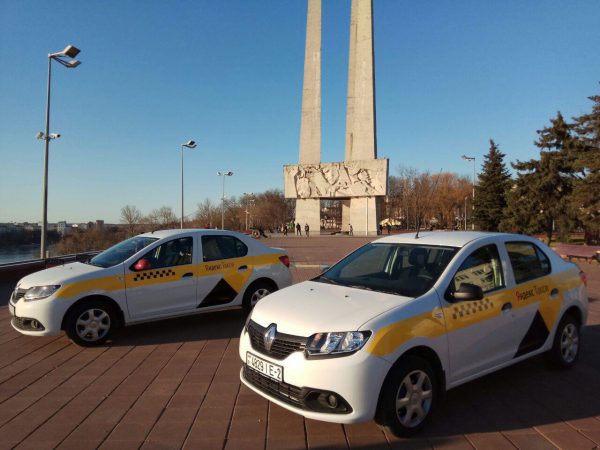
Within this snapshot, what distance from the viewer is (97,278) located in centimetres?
589

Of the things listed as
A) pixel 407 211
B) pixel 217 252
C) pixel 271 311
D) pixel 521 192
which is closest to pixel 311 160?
pixel 521 192

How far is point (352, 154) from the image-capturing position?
5150 centimetres

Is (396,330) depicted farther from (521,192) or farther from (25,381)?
(521,192)

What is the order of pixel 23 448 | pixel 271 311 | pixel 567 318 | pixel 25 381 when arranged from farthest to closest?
pixel 567 318, pixel 25 381, pixel 271 311, pixel 23 448

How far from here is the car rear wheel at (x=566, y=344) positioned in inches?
189

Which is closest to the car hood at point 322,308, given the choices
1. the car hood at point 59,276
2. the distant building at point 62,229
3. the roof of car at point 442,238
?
the roof of car at point 442,238

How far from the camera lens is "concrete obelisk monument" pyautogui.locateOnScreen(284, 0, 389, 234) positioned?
160 ft

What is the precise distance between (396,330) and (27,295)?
5014 millimetres

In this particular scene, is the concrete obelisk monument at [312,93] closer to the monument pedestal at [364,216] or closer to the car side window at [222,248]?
the monument pedestal at [364,216]

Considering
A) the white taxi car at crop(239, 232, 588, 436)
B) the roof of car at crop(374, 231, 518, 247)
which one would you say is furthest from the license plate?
the roof of car at crop(374, 231, 518, 247)

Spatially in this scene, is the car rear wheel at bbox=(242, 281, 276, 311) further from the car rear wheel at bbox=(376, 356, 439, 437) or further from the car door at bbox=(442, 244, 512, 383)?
the car rear wheel at bbox=(376, 356, 439, 437)

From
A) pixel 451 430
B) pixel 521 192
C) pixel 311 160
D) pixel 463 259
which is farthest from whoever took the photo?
pixel 311 160

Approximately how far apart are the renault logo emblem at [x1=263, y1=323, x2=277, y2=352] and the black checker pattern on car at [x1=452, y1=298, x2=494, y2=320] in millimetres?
1508

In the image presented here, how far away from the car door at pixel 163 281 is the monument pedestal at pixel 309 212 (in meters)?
46.4
